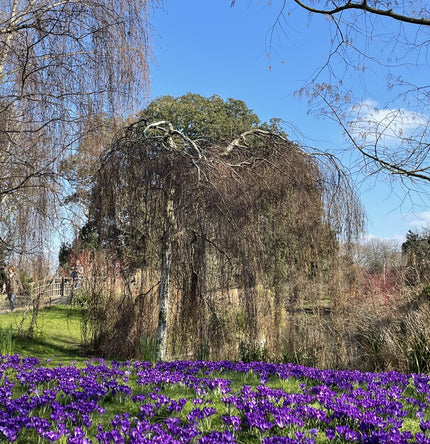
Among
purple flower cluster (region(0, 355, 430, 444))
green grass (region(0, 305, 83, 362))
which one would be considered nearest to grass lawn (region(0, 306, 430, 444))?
purple flower cluster (region(0, 355, 430, 444))

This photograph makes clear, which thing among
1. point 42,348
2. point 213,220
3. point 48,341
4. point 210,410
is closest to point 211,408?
point 210,410

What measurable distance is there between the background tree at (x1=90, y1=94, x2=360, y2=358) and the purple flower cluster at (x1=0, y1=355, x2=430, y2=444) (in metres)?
1.38

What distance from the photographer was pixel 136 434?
2.33 meters

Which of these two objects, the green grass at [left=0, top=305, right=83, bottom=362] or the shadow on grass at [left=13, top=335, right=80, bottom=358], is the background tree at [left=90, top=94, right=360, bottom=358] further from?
the shadow on grass at [left=13, top=335, right=80, bottom=358]

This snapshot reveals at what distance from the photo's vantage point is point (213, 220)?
5.01 metres

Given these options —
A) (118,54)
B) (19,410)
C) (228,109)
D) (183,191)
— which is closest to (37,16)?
(118,54)

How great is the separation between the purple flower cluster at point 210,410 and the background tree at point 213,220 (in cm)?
138

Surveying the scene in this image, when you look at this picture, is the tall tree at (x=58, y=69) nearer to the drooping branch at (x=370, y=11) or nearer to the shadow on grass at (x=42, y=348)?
the drooping branch at (x=370, y=11)

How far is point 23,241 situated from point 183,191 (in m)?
2.32

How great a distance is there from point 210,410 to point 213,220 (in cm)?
262

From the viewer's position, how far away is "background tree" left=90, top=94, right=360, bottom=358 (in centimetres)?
510

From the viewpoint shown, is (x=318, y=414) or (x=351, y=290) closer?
(x=318, y=414)

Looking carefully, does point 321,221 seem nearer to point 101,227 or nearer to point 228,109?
point 101,227

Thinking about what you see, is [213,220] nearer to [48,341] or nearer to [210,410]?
[210,410]
